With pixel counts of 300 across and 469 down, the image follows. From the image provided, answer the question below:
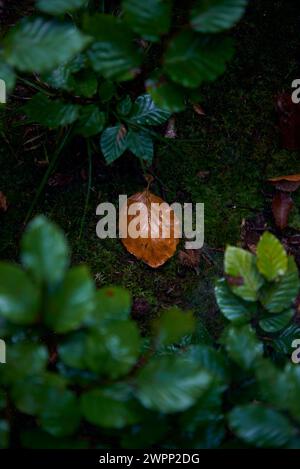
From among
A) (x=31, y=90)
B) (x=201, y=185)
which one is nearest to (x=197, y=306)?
(x=201, y=185)

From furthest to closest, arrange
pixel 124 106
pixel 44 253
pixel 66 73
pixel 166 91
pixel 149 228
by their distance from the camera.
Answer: pixel 149 228 → pixel 124 106 → pixel 66 73 → pixel 166 91 → pixel 44 253

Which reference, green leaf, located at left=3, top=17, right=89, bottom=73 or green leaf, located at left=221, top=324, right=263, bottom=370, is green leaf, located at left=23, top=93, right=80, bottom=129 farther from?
green leaf, located at left=221, top=324, right=263, bottom=370

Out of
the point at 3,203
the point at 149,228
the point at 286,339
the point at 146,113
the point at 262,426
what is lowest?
the point at 262,426

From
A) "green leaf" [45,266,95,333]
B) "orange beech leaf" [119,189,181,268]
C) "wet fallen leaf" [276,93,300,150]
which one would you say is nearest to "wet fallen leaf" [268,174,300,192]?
"wet fallen leaf" [276,93,300,150]

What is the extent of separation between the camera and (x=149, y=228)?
1705 millimetres

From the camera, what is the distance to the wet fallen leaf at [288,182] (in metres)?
1.75

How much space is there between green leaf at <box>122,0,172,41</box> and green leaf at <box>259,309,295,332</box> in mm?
733

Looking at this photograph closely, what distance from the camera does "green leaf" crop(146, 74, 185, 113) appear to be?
0.98m

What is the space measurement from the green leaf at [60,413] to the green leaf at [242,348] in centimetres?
35

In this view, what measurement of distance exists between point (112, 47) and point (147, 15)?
100 mm

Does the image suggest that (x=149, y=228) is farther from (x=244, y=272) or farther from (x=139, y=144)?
(x=244, y=272)

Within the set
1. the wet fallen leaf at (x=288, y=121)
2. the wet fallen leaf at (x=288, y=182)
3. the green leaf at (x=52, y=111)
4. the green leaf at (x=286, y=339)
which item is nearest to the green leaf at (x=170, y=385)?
the green leaf at (x=286, y=339)

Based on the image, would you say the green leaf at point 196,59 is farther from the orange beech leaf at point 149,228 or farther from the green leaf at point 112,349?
the orange beech leaf at point 149,228

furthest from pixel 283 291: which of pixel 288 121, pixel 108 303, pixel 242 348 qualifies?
pixel 288 121
